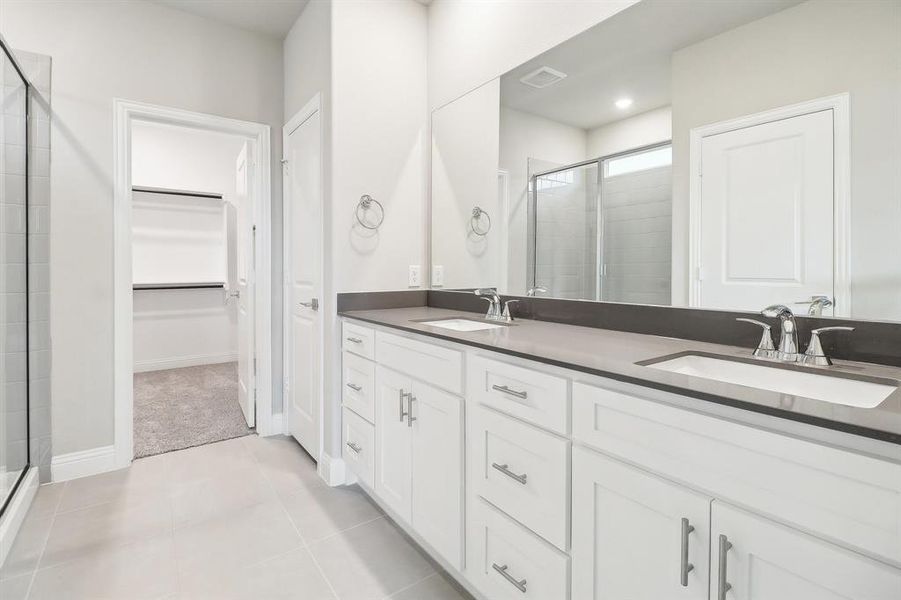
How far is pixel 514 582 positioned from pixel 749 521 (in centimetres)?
71

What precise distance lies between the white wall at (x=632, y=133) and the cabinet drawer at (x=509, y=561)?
1331 millimetres

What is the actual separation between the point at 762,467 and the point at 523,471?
1.96 ft

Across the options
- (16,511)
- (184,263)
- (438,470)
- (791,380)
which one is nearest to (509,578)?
(438,470)

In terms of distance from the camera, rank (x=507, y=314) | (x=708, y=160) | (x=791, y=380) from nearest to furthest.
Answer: (x=791, y=380), (x=708, y=160), (x=507, y=314)

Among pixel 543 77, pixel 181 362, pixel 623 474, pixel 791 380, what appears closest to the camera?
pixel 623 474

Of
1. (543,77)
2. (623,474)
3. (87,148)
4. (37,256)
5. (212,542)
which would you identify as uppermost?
(543,77)

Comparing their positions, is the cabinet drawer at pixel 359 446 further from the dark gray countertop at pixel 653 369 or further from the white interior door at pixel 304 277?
the dark gray countertop at pixel 653 369

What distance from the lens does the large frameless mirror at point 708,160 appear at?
3.65ft

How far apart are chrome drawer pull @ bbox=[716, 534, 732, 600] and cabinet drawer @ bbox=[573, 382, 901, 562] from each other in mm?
78

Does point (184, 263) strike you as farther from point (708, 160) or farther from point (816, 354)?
point (816, 354)

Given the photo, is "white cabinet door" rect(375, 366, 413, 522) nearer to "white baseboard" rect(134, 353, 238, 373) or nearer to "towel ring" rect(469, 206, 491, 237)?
"towel ring" rect(469, 206, 491, 237)

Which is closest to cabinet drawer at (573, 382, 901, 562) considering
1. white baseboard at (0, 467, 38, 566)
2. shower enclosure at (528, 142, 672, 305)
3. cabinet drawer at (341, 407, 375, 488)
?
shower enclosure at (528, 142, 672, 305)

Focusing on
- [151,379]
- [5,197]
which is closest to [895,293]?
[5,197]

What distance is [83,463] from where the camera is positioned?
7.98 feet
